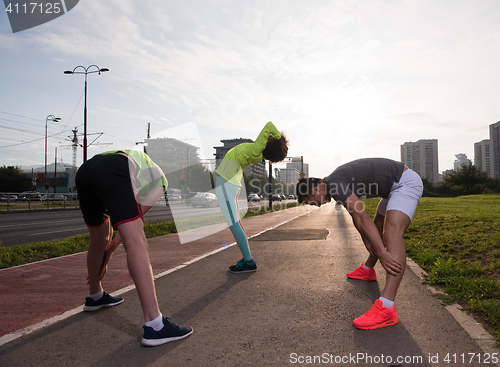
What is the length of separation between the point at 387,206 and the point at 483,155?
112 meters

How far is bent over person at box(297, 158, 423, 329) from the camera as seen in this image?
8.75 feet

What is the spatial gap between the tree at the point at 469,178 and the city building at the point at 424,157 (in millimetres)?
48242

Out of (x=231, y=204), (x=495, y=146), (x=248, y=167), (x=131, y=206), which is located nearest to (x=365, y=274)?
(x=231, y=204)

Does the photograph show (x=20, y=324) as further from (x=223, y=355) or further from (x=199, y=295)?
(x=223, y=355)

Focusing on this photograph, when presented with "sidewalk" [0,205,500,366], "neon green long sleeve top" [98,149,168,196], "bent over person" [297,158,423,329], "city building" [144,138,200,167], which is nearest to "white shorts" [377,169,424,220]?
"bent over person" [297,158,423,329]

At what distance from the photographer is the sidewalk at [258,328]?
2.13m

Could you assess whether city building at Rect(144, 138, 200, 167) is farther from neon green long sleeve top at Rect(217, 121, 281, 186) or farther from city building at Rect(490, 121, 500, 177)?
city building at Rect(490, 121, 500, 177)

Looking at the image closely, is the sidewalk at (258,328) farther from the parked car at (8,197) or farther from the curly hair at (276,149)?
the parked car at (8,197)

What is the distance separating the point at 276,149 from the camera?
13.4 feet

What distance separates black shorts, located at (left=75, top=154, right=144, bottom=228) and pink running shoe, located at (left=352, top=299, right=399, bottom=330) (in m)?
1.91

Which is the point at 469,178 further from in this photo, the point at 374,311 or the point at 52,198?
the point at 374,311

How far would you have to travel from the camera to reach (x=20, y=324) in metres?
2.76

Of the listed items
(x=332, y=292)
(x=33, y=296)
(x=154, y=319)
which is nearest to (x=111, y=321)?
(x=154, y=319)

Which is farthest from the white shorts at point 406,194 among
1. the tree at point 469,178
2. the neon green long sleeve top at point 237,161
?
the tree at point 469,178
